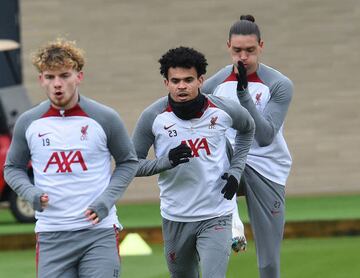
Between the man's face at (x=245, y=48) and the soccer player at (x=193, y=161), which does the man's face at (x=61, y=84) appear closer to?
the soccer player at (x=193, y=161)

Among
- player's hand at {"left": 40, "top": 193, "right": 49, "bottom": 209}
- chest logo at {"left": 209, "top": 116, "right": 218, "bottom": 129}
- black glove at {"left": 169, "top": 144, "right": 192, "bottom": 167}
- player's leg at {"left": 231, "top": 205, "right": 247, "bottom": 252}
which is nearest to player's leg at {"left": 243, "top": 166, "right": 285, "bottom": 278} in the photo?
player's leg at {"left": 231, "top": 205, "right": 247, "bottom": 252}

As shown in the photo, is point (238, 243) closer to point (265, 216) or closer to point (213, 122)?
point (265, 216)

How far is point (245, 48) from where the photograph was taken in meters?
9.88

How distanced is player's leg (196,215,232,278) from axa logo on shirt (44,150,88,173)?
4.31ft

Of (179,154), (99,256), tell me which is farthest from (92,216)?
(179,154)

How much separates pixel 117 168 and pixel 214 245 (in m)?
1.10

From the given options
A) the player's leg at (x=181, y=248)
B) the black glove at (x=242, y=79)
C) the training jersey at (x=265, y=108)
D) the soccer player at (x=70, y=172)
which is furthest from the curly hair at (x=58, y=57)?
the training jersey at (x=265, y=108)

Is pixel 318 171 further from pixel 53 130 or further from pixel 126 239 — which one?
pixel 53 130

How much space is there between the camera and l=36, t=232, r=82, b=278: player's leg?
8.13 metres

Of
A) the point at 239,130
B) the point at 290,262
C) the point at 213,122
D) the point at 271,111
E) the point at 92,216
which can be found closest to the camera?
the point at 92,216

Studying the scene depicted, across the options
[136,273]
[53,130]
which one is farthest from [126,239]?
[53,130]

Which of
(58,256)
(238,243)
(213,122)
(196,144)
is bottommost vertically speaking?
(238,243)

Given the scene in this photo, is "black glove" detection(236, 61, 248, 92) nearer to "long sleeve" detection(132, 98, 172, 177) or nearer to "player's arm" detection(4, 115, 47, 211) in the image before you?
"long sleeve" detection(132, 98, 172, 177)

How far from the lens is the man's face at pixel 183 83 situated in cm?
911
